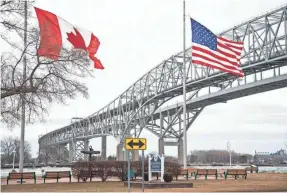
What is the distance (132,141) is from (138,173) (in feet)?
42.6

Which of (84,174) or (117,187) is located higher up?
(84,174)

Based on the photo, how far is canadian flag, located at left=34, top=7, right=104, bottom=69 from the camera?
19594mm

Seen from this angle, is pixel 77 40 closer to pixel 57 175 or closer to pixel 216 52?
pixel 57 175

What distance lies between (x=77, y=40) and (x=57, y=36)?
1.27m

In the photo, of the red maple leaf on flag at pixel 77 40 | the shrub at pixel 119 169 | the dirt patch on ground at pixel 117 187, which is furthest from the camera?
the shrub at pixel 119 169

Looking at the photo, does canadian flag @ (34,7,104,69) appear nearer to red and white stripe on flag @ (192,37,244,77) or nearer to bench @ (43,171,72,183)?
bench @ (43,171,72,183)

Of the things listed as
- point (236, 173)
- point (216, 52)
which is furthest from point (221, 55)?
point (236, 173)

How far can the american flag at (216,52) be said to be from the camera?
32344 millimetres

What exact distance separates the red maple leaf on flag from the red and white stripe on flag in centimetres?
1243

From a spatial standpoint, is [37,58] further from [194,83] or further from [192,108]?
[192,108]

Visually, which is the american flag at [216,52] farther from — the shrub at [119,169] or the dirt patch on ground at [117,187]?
the dirt patch on ground at [117,187]

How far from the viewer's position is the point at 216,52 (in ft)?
107

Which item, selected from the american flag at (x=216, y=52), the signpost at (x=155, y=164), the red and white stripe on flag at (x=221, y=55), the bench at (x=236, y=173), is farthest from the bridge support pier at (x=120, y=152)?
the signpost at (x=155, y=164)

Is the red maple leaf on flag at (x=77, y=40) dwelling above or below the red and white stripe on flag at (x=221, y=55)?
below
